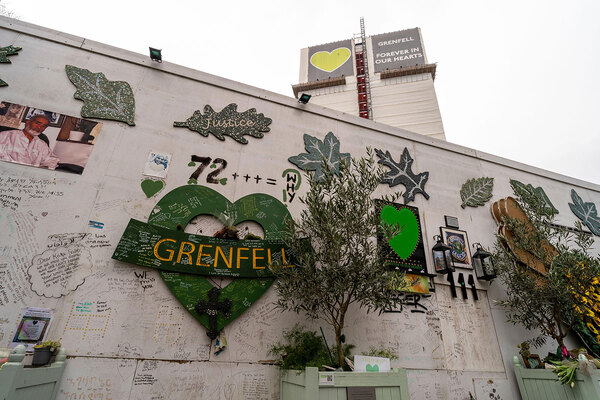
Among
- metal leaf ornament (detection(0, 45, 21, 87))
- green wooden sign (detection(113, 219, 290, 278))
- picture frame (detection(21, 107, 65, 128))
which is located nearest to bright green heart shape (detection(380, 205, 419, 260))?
green wooden sign (detection(113, 219, 290, 278))

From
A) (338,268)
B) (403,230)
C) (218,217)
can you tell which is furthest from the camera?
(403,230)

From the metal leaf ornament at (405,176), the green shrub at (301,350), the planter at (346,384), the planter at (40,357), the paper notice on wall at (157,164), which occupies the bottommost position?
the planter at (346,384)

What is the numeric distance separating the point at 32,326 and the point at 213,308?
2.64 metres

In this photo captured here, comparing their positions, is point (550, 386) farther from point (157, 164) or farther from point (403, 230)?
point (157, 164)

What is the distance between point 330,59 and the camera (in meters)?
29.5

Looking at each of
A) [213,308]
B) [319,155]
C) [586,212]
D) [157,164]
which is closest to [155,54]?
[157,164]

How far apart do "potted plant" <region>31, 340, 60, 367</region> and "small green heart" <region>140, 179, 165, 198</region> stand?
2747 mm

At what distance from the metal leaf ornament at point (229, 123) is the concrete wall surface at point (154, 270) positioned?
164 mm

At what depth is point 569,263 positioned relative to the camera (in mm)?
6586

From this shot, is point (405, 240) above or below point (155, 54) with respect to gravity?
below

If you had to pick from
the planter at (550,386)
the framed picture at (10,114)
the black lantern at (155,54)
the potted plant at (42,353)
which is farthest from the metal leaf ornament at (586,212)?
the framed picture at (10,114)

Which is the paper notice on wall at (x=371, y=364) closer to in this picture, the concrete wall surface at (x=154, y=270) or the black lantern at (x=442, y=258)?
the concrete wall surface at (x=154, y=270)

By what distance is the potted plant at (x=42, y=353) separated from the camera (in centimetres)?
411

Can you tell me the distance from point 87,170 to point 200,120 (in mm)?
2464
